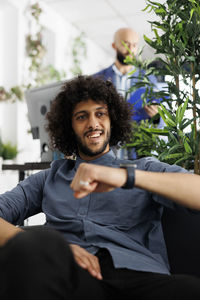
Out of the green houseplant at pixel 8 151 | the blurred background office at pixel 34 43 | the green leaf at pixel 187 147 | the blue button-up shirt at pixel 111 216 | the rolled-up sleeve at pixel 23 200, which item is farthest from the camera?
the blurred background office at pixel 34 43

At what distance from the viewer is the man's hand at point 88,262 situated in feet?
3.51

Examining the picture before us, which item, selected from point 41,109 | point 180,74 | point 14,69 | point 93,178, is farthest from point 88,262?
point 14,69

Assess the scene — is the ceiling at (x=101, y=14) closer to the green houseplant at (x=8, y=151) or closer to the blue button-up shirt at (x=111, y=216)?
the green houseplant at (x=8, y=151)

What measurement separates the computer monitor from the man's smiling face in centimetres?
98

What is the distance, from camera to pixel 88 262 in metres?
1.09

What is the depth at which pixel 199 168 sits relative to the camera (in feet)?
5.69

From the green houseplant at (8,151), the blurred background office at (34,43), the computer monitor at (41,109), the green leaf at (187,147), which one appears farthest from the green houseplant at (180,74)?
the green houseplant at (8,151)

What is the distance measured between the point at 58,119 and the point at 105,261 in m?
0.78

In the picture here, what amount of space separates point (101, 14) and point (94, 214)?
5277 millimetres

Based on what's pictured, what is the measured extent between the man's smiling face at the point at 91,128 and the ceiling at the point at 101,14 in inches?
157

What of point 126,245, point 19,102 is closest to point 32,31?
point 19,102

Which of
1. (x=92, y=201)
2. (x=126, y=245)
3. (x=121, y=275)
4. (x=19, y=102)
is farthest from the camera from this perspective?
(x=19, y=102)

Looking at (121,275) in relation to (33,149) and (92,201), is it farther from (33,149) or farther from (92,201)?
(33,149)

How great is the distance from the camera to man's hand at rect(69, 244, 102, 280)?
1.07 meters
